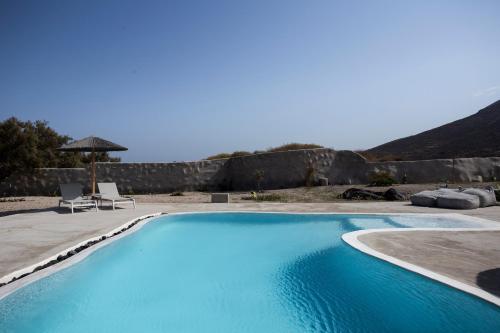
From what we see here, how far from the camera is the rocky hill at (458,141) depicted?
29.1m

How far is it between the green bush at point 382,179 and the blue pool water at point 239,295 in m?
10.2

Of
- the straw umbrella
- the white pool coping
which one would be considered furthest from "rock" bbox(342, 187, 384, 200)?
the straw umbrella

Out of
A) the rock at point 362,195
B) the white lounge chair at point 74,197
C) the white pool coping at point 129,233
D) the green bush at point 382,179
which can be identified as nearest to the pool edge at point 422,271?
the white pool coping at point 129,233

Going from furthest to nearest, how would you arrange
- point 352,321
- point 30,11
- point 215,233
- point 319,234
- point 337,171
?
1. point 337,171
2. point 30,11
3. point 215,233
4. point 319,234
5. point 352,321

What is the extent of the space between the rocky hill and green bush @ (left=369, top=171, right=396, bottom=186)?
10.9 metres

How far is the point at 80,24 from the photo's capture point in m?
12.7

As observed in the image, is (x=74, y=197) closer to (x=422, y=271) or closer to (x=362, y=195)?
(x=422, y=271)

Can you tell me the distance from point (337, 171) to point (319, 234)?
1056 centimetres

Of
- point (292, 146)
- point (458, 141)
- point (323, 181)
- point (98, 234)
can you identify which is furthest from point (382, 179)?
point (458, 141)

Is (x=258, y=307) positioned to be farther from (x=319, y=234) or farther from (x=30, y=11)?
(x=30, y=11)

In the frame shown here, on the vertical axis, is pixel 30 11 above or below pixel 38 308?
above

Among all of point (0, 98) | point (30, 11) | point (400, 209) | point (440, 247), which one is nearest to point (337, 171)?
point (400, 209)

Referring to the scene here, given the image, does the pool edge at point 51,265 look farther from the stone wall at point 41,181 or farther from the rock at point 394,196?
the stone wall at point 41,181

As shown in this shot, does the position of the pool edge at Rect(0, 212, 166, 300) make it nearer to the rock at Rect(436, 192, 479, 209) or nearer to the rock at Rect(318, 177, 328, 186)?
the rock at Rect(436, 192, 479, 209)
